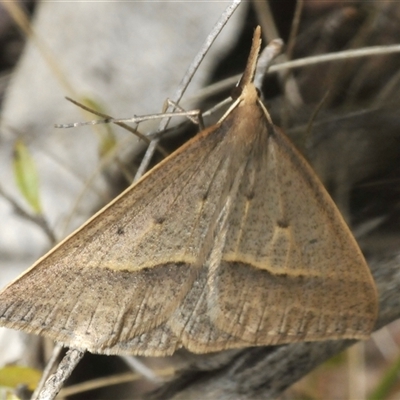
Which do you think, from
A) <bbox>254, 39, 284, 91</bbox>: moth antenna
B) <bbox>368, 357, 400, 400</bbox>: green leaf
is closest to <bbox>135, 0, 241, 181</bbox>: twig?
<bbox>254, 39, 284, 91</bbox>: moth antenna

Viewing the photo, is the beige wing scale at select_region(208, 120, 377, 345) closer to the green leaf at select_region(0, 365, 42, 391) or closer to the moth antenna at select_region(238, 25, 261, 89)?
the moth antenna at select_region(238, 25, 261, 89)

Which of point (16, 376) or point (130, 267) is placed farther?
point (16, 376)

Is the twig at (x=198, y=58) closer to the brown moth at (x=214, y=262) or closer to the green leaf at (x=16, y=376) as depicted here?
the brown moth at (x=214, y=262)

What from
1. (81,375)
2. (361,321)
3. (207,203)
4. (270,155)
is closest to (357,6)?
(270,155)

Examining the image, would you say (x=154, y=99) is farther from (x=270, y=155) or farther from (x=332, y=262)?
(x=332, y=262)

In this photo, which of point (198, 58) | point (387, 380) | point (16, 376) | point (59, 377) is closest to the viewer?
point (59, 377)

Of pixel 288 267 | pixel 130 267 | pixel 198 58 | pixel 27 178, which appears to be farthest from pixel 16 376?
pixel 198 58

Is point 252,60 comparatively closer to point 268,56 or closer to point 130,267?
point 268,56

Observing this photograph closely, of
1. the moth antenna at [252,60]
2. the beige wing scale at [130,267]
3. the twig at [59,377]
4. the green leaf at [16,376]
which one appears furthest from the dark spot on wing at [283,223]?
the green leaf at [16,376]
